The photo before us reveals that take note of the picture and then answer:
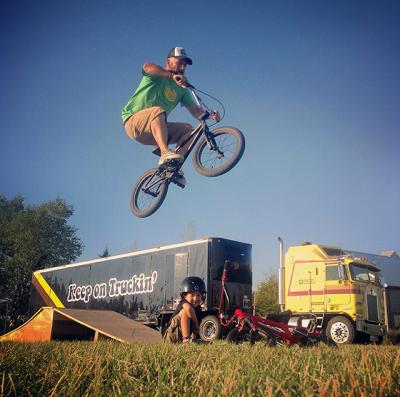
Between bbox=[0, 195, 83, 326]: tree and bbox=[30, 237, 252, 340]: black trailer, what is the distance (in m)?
18.6

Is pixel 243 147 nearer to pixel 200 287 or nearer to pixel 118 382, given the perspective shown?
pixel 200 287

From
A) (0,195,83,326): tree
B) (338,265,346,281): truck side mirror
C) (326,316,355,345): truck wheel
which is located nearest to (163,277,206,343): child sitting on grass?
(326,316,355,345): truck wheel

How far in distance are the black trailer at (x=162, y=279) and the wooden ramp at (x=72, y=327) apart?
7.00 ft

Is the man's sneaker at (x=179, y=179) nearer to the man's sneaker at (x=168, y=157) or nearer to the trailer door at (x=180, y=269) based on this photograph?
the man's sneaker at (x=168, y=157)

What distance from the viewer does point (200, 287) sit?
6.32 meters

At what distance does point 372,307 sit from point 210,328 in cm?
601

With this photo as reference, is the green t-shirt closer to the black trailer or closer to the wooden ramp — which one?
the wooden ramp

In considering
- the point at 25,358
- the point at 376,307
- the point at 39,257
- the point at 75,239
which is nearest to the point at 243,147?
the point at 25,358

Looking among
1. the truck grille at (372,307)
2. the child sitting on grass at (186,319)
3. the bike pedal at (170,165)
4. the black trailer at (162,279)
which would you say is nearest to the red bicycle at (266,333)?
the child sitting on grass at (186,319)

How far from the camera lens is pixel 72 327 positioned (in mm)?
10703

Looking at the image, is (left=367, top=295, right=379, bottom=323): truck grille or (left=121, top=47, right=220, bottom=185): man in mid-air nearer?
(left=121, top=47, right=220, bottom=185): man in mid-air

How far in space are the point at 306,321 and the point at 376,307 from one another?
2.98 meters

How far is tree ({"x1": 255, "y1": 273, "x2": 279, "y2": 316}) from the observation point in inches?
861

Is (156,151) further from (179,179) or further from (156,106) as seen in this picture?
(156,106)
